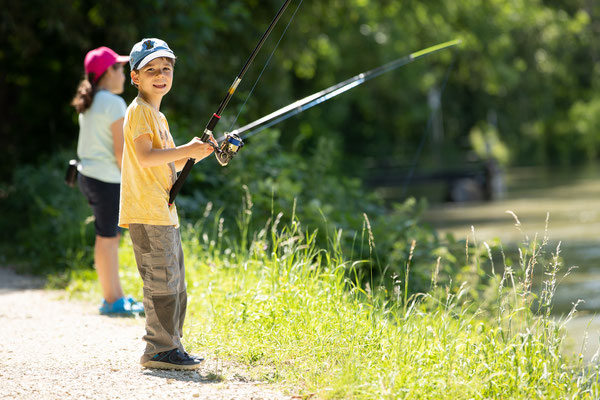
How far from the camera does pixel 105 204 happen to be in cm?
587

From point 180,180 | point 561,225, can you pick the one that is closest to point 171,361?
point 180,180

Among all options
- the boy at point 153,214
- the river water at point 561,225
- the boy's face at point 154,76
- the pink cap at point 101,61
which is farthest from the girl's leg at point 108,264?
the river water at point 561,225

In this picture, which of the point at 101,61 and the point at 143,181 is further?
the point at 101,61

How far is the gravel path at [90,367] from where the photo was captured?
155 inches

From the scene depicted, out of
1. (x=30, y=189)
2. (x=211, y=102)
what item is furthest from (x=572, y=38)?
(x=30, y=189)

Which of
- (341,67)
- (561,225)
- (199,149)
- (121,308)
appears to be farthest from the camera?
(341,67)

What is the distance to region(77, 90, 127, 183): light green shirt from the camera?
586 centimetres

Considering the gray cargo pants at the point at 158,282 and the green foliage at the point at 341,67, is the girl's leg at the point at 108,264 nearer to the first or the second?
the gray cargo pants at the point at 158,282

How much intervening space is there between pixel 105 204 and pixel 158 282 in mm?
1716

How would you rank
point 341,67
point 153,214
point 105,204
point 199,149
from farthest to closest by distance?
point 341,67 → point 105,204 → point 153,214 → point 199,149

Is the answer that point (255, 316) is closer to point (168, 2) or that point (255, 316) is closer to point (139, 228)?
point (139, 228)

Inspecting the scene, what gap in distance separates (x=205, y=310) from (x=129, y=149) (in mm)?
1669

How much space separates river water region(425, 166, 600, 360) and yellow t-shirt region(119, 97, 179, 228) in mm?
1712

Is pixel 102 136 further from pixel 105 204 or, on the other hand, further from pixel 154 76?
pixel 154 76
